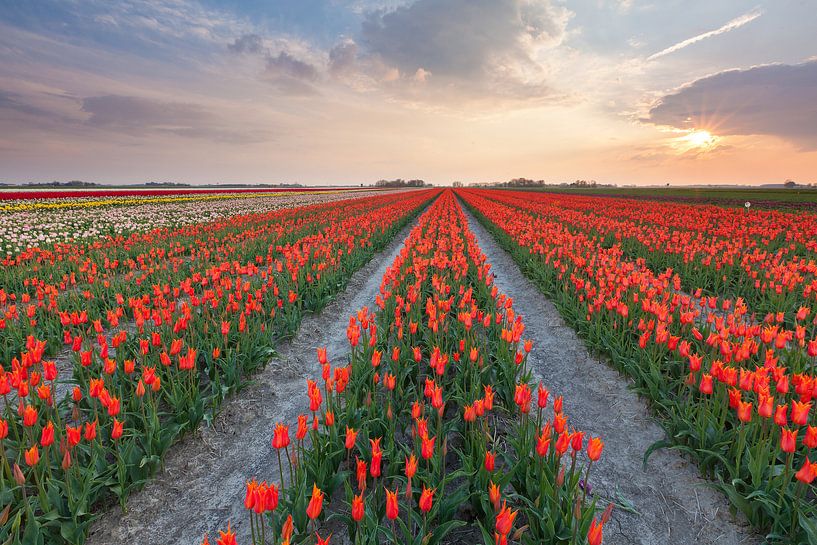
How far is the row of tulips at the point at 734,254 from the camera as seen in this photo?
303 inches

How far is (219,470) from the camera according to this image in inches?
163

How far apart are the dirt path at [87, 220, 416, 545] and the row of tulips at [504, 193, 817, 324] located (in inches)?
347

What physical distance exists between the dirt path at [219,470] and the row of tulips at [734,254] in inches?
347

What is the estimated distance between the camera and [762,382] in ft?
11.4

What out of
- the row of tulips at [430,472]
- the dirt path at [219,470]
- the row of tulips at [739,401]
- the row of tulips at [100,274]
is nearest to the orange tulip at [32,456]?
the dirt path at [219,470]

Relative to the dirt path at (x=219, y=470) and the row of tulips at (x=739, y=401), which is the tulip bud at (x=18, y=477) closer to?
the dirt path at (x=219, y=470)

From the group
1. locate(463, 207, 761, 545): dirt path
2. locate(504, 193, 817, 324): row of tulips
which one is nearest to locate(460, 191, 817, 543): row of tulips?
locate(463, 207, 761, 545): dirt path

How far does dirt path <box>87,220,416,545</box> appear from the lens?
3.36m

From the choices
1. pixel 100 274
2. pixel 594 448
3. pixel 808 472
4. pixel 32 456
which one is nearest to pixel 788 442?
pixel 808 472

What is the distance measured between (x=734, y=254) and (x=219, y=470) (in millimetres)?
12799

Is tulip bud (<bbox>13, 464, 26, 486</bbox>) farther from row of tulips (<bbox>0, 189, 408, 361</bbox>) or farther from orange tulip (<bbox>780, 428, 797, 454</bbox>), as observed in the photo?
orange tulip (<bbox>780, 428, 797, 454</bbox>)

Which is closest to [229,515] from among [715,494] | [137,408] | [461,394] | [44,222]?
[137,408]

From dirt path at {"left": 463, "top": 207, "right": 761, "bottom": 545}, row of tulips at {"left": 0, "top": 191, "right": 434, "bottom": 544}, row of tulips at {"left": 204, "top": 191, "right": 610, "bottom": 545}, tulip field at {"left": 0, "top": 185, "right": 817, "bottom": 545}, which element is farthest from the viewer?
dirt path at {"left": 463, "top": 207, "right": 761, "bottom": 545}

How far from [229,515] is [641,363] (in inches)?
207
